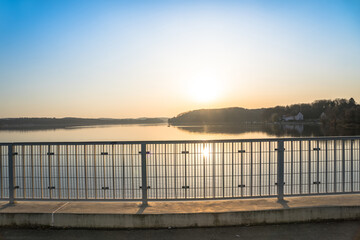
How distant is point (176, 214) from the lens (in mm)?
4660

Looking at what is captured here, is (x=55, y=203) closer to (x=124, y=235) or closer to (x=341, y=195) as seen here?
(x=124, y=235)

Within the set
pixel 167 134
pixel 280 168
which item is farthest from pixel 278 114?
pixel 280 168

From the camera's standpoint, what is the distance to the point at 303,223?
15.7 ft

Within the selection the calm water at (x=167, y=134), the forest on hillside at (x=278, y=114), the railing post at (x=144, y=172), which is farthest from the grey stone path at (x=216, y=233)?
the forest on hillside at (x=278, y=114)

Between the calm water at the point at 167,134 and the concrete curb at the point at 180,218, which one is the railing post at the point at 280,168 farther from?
the calm water at the point at 167,134

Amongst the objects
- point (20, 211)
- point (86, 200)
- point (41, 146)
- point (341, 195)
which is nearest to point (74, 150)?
point (41, 146)

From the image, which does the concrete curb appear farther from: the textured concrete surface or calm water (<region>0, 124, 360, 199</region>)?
calm water (<region>0, 124, 360, 199</region>)

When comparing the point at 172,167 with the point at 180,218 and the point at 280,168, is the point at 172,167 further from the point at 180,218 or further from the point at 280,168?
the point at 280,168

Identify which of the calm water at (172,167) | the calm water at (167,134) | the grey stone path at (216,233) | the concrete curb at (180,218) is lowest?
the calm water at (167,134)

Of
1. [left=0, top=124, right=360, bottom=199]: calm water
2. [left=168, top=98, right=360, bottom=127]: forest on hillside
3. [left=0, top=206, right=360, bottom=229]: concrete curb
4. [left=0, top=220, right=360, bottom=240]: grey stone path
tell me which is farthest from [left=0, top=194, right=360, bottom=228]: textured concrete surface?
[left=168, top=98, right=360, bottom=127]: forest on hillside

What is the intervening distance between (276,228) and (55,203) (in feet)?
13.0

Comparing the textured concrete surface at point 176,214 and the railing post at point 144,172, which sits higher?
the railing post at point 144,172

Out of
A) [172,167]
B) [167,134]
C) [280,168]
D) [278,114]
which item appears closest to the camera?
[280,168]

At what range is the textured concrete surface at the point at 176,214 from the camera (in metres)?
4.66
